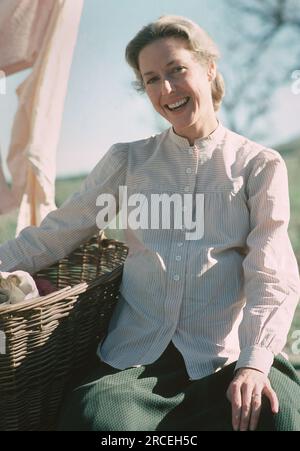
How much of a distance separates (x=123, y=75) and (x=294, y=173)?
2045mm

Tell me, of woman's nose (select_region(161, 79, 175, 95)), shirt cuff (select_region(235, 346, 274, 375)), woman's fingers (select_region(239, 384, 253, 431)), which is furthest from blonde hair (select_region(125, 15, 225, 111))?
woman's fingers (select_region(239, 384, 253, 431))

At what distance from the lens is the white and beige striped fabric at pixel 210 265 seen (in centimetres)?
169

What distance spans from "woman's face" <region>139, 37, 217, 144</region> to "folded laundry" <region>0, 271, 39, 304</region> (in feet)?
1.89

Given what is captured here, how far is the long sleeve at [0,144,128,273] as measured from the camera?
199 centimetres

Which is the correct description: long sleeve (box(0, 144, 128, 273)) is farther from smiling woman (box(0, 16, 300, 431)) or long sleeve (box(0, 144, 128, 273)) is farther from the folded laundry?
the folded laundry

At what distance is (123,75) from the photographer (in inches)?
215

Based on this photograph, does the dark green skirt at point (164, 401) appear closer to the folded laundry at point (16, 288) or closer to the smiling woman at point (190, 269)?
the smiling woman at point (190, 269)

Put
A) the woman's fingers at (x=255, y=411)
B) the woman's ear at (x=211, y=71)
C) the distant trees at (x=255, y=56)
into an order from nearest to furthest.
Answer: the woman's fingers at (x=255, y=411)
the woman's ear at (x=211, y=71)
the distant trees at (x=255, y=56)

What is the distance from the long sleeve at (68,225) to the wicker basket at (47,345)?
211mm

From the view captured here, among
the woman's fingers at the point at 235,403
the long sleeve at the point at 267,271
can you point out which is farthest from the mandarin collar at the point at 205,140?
the woman's fingers at the point at 235,403

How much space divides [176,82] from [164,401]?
0.81 m

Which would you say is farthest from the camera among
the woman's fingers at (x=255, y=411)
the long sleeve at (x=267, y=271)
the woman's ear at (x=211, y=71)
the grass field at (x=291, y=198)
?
the grass field at (x=291, y=198)

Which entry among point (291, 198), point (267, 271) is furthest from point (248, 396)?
point (291, 198)
